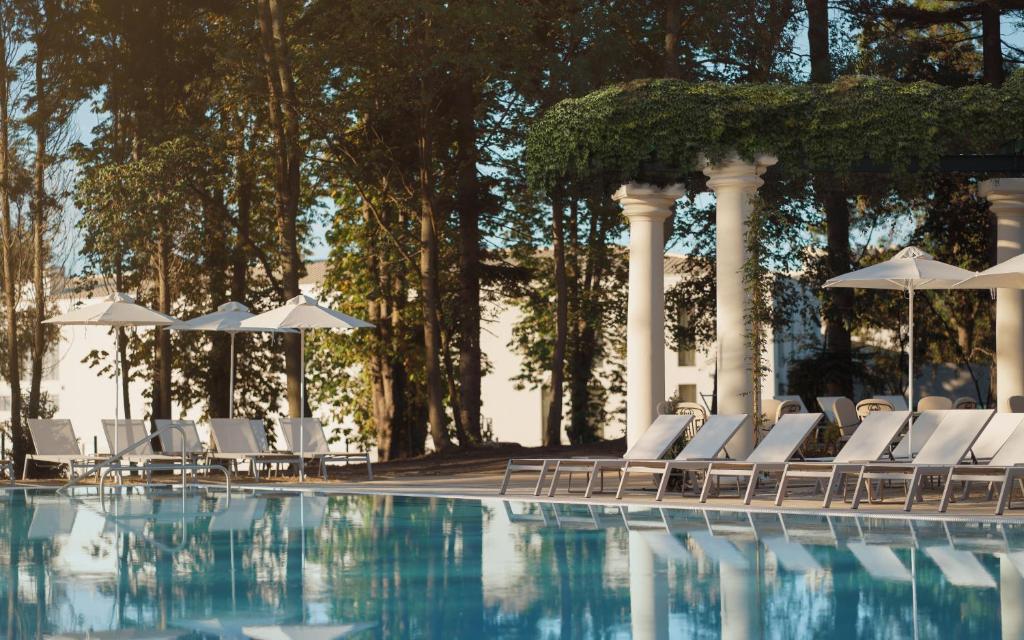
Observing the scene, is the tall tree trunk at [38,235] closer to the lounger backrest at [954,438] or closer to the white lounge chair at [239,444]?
the white lounge chair at [239,444]

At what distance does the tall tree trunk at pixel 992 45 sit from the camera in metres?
23.3

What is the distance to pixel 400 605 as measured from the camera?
734 cm

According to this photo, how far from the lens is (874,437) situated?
1335 cm

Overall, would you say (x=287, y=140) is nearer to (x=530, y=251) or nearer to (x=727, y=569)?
(x=530, y=251)

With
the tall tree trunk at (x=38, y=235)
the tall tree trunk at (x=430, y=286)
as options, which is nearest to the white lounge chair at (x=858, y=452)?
the tall tree trunk at (x=430, y=286)

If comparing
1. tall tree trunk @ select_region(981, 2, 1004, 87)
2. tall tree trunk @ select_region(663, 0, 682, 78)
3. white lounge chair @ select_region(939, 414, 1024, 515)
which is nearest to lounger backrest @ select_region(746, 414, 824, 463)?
white lounge chair @ select_region(939, 414, 1024, 515)

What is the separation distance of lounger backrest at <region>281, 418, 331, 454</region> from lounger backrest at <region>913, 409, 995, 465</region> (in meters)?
9.20

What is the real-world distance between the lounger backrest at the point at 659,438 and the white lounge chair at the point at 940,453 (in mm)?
2312

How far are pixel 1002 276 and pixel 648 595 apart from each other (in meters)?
9.25

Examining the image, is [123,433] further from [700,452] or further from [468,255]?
[700,452]

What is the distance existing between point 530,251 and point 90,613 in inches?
896

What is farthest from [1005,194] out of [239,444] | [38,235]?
[38,235]

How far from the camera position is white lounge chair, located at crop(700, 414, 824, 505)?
13.6 metres

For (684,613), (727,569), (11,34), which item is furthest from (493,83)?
(684,613)
